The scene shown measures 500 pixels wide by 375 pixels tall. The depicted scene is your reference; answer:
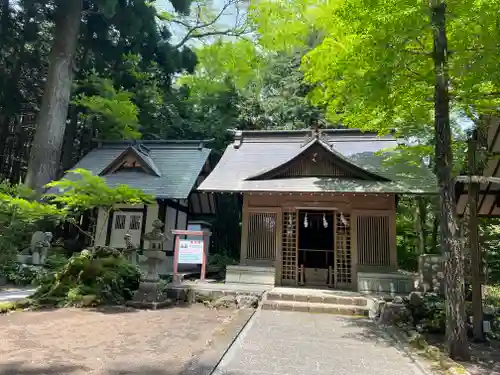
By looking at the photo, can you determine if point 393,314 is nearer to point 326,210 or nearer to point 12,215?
point 326,210

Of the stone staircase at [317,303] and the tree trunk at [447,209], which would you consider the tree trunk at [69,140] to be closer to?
the stone staircase at [317,303]

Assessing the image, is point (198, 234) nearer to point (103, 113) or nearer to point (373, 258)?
point (373, 258)

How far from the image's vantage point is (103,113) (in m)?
18.8

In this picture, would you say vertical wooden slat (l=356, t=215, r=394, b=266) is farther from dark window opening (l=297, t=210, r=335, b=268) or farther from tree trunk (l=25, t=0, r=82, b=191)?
tree trunk (l=25, t=0, r=82, b=191)

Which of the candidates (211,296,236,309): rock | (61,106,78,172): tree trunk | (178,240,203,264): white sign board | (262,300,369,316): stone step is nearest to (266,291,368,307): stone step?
(262,300,369,316): stone step

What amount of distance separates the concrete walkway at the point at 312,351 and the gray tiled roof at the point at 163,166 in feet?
28.1

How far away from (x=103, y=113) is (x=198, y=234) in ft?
37.1

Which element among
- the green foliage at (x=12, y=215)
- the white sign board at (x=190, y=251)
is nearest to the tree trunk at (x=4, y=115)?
the green foliage at (x=12, y=215)

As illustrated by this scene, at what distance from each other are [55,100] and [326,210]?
14.1 metres

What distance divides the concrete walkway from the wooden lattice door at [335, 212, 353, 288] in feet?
13.7

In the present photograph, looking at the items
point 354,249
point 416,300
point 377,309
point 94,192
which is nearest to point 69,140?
point 94,192

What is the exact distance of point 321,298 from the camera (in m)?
9.48

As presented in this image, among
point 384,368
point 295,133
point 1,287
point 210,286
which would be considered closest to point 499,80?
point 384,368

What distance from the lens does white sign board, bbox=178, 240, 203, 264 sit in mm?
11180
